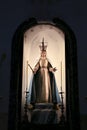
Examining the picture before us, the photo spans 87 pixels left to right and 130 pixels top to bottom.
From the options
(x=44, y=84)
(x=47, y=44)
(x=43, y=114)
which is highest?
(x=47, y=44)

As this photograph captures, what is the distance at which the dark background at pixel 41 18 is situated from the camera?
17.8 ft

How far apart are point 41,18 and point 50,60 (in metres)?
0.74

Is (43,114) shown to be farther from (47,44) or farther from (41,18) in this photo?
(41,18)

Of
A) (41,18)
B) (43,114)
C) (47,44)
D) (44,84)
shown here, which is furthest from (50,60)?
(43,114)

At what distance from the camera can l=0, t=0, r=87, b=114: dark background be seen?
17.8ft

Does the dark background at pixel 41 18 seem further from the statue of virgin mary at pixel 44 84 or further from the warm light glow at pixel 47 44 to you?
the statue of virgin mary at pixel 44 84

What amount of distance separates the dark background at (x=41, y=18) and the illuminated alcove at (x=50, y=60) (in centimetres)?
9

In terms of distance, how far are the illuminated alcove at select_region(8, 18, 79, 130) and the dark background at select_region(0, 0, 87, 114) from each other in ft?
0.30

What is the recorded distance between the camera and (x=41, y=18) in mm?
5738

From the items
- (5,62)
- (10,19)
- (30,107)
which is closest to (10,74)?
(5,62)

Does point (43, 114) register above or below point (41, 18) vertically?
below

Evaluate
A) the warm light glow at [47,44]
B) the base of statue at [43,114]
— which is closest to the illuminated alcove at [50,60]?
the warm light glow at [47,44]

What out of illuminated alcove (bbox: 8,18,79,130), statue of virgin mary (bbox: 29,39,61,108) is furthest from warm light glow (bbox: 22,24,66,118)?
statue of virgin mary (bbox: 29,39,61,108)

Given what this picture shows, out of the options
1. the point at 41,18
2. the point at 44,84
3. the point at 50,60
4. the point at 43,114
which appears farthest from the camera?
the point at 50,60
